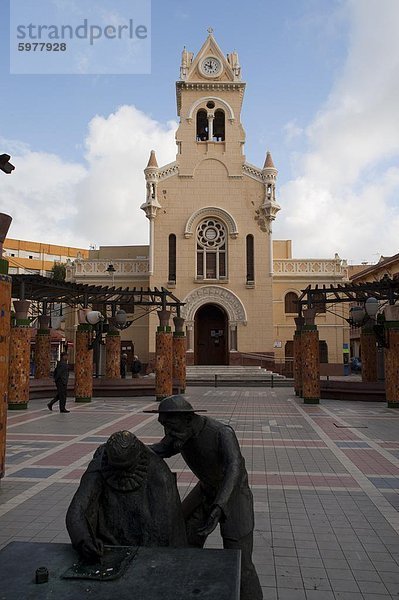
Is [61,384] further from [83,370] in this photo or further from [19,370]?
[83,370]

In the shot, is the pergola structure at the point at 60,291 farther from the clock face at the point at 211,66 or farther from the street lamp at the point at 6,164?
the clock face at the point at 211,66

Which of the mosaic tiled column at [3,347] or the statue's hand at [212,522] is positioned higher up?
the mosaic tiled column at [3,347]

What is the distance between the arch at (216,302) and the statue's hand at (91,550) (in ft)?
96.9

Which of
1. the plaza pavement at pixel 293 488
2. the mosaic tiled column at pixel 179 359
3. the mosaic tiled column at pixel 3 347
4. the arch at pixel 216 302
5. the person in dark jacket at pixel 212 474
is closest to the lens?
the person in dark jacket at pixel 212 474

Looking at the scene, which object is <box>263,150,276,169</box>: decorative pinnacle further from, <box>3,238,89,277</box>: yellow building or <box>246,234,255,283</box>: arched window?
<box>3,238,89,277</box>: yellow building

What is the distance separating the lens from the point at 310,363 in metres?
18.8

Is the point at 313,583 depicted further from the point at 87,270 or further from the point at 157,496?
the point at 87,270

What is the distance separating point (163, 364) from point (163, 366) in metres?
0.08

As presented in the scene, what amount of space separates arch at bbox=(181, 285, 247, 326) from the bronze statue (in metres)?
29.2

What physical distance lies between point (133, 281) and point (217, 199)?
8019 mm

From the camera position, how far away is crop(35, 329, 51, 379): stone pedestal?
75.6 ft

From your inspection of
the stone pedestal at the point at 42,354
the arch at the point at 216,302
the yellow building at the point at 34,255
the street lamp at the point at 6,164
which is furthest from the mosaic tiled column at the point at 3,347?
the yellow building at the point at 34,255

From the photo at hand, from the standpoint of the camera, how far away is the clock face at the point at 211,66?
115 feet

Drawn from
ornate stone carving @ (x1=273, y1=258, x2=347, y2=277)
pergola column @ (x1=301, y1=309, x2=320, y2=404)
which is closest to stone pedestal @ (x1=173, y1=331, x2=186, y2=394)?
pergola column @ (x1=301, y1=309, x2=320, y2=404)
